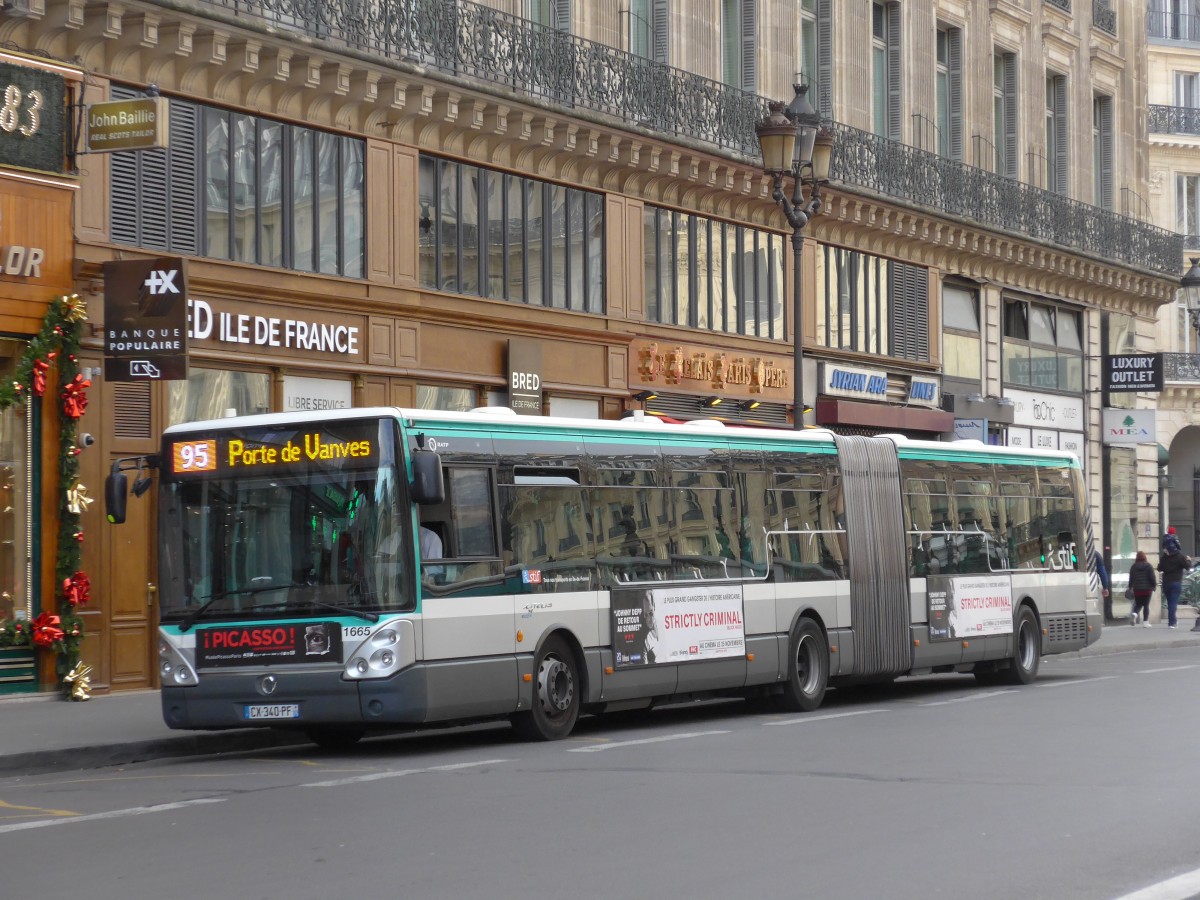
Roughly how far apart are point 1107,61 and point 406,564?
3452cm

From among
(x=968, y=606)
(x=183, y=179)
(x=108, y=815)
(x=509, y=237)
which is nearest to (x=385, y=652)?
(x=108, y=815)

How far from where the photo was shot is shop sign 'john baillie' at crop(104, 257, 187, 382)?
19.5 m

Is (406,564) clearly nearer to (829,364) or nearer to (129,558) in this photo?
(129,558)

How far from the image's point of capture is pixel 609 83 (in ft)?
91.2

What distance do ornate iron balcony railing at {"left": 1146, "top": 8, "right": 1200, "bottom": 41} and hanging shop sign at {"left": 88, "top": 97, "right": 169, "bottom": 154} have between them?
2057 inches

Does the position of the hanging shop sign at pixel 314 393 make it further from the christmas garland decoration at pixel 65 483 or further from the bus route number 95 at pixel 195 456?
the bus route number 95 at pixel 195 456

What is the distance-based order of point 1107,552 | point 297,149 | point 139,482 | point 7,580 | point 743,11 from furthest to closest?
point 1107,552
point 743,11
point 297,149
point 7,580
point 139,482

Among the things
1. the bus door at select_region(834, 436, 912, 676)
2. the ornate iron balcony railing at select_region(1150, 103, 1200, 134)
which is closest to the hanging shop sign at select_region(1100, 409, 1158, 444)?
the bus door at select_region(834, 436, 912, 676)

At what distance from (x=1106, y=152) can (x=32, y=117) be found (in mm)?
31163

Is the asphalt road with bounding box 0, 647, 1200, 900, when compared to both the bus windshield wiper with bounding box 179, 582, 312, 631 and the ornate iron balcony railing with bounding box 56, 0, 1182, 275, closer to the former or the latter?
the bus windshield wiper with bounding box 179, 582, 312, 631

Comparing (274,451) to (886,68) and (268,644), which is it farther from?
(886,68)

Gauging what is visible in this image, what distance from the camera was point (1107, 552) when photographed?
42.9 meters

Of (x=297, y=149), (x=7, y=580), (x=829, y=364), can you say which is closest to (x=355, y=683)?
(x=7, y=580)

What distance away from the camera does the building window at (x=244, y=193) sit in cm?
2073
